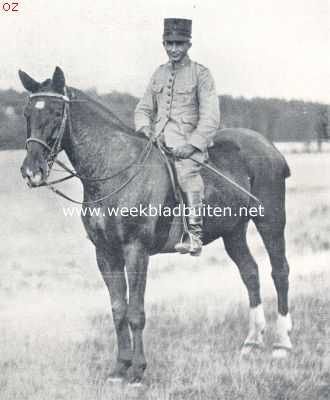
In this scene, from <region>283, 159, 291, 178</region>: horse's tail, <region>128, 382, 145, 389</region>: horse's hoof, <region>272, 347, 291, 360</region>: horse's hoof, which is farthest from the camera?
<region>283, 159, 291, 178</region>: horse's tail

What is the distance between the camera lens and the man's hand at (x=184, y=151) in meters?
6.05

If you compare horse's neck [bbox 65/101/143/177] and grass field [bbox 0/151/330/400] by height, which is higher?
horse's neck [bbox 65/101/143/177]

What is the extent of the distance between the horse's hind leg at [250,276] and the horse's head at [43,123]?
2408mm

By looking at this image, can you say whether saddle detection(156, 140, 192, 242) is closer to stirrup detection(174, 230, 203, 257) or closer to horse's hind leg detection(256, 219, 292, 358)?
stirrup detection(174, 230, 203, 257)

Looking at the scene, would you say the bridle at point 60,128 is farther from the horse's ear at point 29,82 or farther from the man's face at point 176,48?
the man's face at point 176,48

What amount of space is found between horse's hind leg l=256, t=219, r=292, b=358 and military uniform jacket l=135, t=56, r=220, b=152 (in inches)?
50.4

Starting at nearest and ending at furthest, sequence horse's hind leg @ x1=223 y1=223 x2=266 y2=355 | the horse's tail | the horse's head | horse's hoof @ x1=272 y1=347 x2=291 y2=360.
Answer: the horse's head < horse's hoof @ x1=272 y1=347 x2=291 y2=360 < horse's hind leg @ x1=223 y1=223 x2=266 y2=355 < the horse's tail

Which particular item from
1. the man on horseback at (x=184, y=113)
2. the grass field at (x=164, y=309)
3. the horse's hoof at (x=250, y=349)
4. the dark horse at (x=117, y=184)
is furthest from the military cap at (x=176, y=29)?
the horse's hoof at (x=250, y=349)

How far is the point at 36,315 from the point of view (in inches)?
274

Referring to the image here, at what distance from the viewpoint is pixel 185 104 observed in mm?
6273

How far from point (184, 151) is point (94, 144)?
860 mm

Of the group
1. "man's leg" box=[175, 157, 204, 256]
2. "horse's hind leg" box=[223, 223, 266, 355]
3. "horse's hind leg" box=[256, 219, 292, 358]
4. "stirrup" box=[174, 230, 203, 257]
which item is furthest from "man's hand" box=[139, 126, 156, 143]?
"horse's hind leg" box=[256, 219, 292, 358]

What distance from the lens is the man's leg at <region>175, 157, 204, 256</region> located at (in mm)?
6066

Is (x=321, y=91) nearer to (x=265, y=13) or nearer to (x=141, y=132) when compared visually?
(x=265, y=13)
